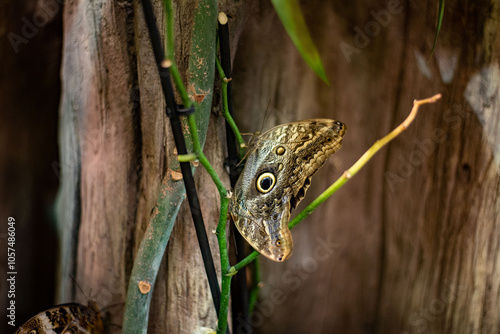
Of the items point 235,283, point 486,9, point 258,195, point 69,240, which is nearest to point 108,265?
point 69,240

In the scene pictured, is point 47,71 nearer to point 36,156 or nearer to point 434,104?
point 36,156

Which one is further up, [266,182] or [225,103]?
[225,103]

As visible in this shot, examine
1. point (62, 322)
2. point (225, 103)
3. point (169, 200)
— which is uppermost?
point (225, 103)

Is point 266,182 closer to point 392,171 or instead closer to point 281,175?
point 281,175

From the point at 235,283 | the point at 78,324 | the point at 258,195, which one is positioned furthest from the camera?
the point at 235,283

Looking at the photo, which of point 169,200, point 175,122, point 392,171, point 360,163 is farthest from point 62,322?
point 392,171

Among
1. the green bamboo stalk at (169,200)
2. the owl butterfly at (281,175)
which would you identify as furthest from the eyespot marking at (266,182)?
the green bamboo stalk at (169,200)
